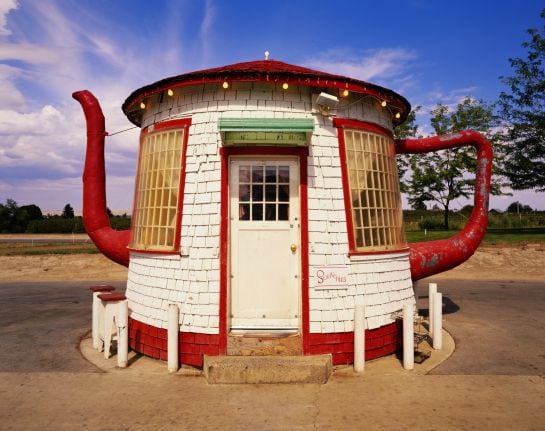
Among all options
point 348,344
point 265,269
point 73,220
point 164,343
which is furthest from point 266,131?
point 73,220

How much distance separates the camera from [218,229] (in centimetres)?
597

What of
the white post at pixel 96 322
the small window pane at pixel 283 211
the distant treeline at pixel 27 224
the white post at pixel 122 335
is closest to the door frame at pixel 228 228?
the small window pane at pixel 283 211

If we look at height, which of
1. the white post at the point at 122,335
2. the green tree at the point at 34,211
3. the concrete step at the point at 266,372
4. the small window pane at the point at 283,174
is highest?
the green tree at the point at 34,211

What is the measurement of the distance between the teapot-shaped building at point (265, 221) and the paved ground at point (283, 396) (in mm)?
738

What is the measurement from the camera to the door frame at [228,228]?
5852 millimetres

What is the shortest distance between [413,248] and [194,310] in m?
4.00

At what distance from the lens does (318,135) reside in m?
6.17

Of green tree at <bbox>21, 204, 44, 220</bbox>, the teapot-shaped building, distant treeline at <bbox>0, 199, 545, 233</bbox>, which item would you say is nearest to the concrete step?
the teapot-shaped building

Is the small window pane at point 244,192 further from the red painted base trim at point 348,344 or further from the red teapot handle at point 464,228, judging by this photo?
the red teapot handle at point 464,228

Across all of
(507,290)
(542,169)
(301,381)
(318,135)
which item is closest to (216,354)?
(301,381)

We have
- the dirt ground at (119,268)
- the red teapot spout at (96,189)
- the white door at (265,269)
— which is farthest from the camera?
the dirt ground at (119,268)

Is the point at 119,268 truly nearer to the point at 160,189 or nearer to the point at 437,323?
the point at 160,189

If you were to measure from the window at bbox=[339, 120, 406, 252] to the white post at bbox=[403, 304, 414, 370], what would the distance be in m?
0.99

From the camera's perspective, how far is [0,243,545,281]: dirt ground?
693 inches
